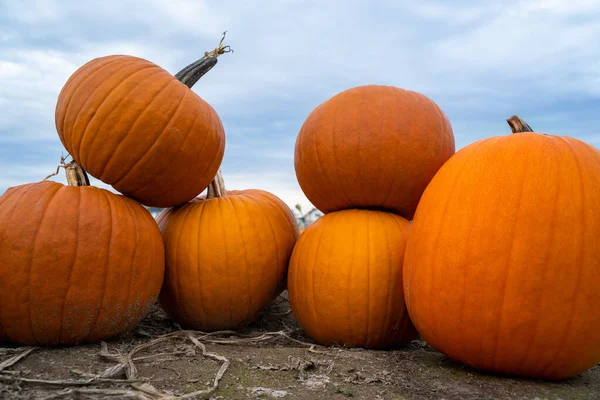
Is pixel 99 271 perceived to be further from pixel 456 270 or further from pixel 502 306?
pixel 502 306

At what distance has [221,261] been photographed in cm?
317

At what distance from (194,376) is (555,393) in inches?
59.2

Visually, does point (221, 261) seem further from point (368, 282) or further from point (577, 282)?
point (577, 282)

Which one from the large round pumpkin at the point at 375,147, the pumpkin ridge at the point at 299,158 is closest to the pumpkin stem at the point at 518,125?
the large round pumpkin at the point at 375,147

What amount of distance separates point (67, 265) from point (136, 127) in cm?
78

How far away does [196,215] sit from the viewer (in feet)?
10.8

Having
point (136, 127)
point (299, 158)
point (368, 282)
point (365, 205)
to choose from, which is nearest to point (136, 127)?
point (136, 127)

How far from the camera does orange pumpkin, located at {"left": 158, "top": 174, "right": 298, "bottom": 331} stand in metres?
3.19

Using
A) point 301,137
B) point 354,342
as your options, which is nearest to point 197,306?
point 354,342

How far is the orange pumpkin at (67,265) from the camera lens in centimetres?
264

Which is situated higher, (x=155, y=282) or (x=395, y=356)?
(x=155, y=282)

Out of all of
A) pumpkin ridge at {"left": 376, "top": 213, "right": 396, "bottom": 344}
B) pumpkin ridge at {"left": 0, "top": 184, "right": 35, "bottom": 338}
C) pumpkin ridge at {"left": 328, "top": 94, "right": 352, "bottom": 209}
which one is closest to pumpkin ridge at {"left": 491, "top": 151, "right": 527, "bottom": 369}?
pumpkin ridge at {"left": 376, "top": 213, "right": 396, "bottom": 344}

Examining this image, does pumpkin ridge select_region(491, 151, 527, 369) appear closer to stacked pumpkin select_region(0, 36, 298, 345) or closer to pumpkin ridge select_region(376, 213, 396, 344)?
pumpkin ridge select_region(376, 213, 396, 344)

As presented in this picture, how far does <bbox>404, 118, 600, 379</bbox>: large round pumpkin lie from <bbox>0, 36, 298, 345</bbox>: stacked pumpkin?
123 cm
